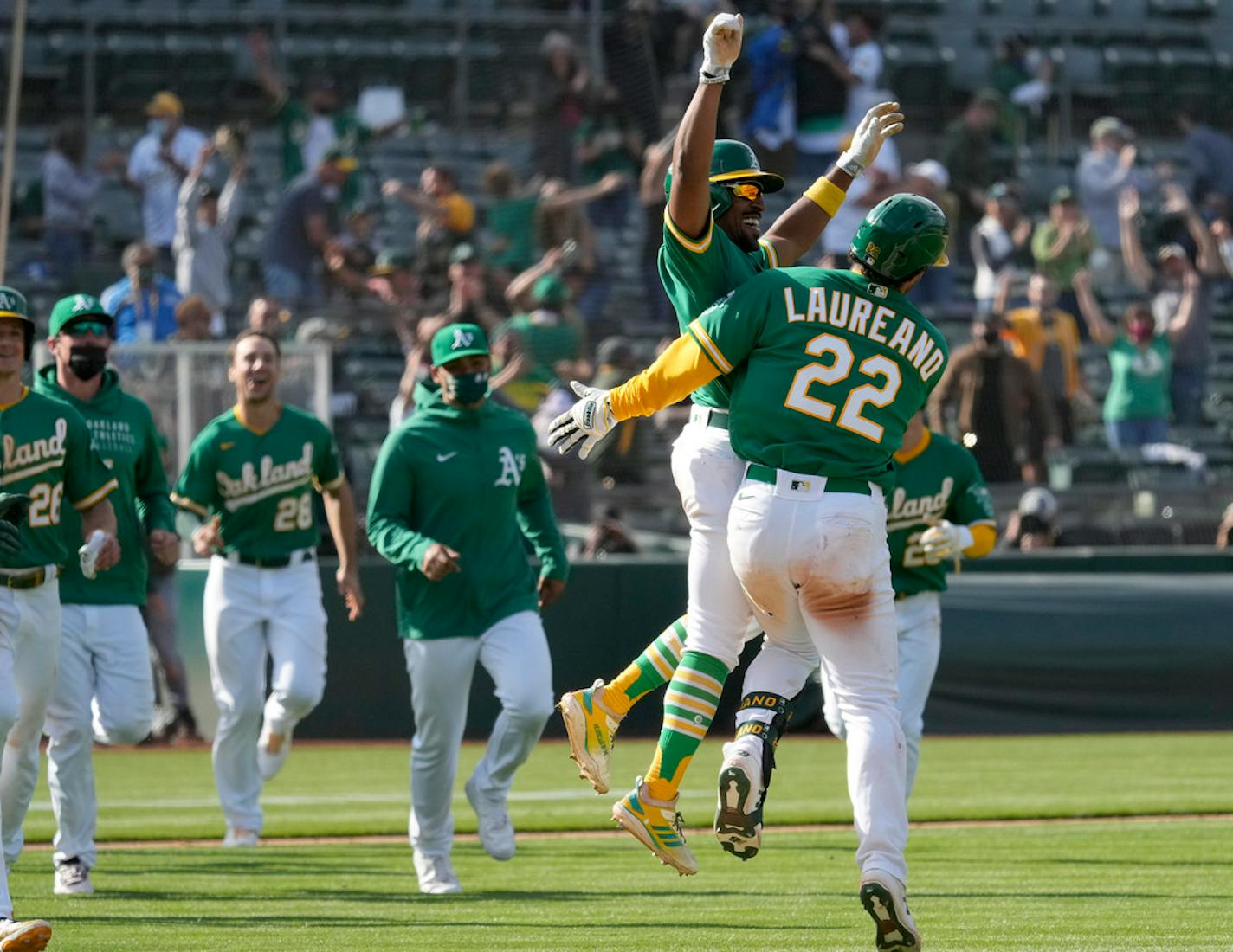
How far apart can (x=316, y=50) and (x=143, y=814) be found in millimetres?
11491

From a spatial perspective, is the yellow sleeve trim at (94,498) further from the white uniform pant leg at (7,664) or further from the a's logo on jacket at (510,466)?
the a's logo on jacket at (510,466)

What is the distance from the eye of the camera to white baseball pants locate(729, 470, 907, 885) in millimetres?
6117

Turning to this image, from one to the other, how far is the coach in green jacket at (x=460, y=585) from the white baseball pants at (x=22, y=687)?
5.05 ft

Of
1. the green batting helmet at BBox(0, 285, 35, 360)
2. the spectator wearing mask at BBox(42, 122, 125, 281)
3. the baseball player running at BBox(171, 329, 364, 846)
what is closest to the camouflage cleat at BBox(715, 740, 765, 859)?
the green batting helmet at BBox(0, 285, 35, 360)

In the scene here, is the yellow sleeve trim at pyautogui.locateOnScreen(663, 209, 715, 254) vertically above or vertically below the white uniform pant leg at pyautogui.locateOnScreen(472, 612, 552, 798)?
above

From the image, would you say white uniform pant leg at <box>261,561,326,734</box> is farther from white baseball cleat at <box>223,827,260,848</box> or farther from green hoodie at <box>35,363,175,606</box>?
green hoodie at <box>35,363,175,606</box>

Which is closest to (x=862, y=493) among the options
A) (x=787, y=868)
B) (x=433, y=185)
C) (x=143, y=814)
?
(x=787, y=868)

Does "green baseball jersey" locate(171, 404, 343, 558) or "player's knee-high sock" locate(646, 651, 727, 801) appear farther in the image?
"green baseball jersey" locate(171, 404, 343, 558)

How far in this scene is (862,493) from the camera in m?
6.23

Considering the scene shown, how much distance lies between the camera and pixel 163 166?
1875cm

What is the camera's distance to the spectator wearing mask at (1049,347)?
17.7 meters

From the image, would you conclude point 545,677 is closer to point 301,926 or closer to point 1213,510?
point 301,926

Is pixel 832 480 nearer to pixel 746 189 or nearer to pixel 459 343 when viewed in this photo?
pixel 746 189

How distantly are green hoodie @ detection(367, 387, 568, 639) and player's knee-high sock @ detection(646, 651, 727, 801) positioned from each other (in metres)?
2.29
